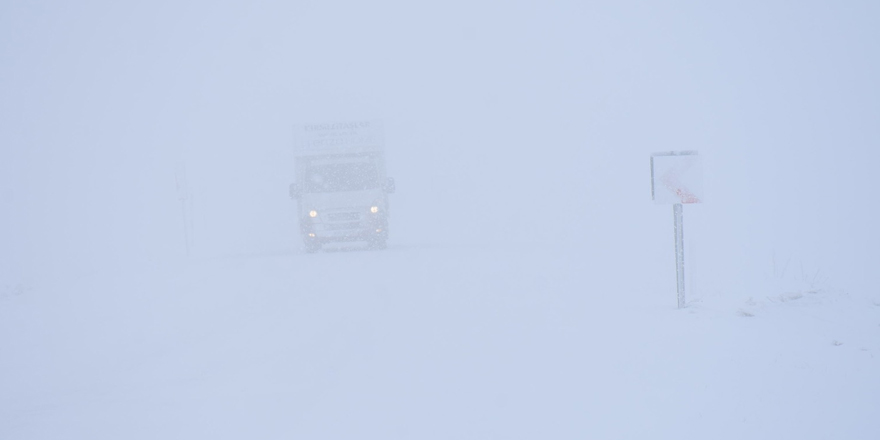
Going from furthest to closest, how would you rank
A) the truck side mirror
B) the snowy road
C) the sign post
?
1. the truck side mirror
2. the sign post
3. the snowy road

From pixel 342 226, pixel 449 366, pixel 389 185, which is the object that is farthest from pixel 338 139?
pixel 449 366

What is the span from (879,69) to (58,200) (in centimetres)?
5820

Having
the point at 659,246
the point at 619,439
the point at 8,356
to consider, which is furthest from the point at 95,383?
the point at 659,246

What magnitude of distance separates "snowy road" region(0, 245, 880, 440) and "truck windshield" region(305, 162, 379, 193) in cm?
1213

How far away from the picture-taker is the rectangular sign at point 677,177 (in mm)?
9812

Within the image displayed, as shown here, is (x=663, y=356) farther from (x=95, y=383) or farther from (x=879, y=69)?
(x=879, y=69)

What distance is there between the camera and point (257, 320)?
11.0 metres

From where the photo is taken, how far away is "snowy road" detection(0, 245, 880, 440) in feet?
19.0

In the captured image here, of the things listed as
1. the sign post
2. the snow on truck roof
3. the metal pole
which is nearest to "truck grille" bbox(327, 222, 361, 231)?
the snow on truck roof

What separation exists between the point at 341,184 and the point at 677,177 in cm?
1670

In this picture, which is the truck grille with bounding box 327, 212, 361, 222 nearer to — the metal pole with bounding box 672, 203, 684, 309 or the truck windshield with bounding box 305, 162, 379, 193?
the truck windshield with bounding box 305, 162, 379, 193

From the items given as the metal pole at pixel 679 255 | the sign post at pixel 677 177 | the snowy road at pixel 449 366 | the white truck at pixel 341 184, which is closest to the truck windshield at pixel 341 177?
the white truck at pixel 341 184

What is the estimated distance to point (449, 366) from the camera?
747cm

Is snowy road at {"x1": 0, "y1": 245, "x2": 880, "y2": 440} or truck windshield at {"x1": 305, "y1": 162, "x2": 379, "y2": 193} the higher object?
truck windshield at {"x1": 305, "y1": 162, "x2": 379, "y2": 193}
